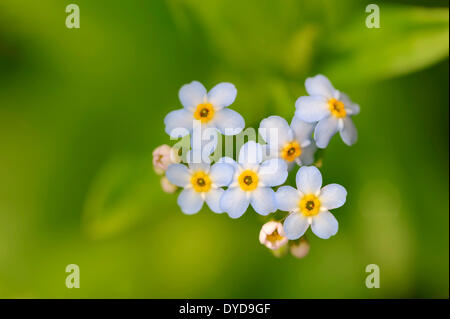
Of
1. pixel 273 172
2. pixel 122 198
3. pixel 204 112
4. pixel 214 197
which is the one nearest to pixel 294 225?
pixel 273 172

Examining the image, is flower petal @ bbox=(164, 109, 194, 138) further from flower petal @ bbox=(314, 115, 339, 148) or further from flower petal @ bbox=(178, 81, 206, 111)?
flower petal @ bbox=(314, 115, 339, 148)

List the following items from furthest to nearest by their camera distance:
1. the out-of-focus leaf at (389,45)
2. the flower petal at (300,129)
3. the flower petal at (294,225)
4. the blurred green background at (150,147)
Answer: the blurred green background at (150,147)
the out-of-focus leaf at (389,45)
the flower petal at (300,129)
the flower petal at (294,225)

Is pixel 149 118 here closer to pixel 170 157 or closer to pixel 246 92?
pixel 246 92

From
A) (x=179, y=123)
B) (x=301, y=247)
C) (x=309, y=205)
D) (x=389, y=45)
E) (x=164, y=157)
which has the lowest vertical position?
(x=301, y=247)

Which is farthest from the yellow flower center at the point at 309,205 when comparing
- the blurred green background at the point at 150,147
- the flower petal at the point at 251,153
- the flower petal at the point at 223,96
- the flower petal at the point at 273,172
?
the blurred green background at the point at 150,147

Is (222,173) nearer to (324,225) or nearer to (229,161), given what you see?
(229,161)

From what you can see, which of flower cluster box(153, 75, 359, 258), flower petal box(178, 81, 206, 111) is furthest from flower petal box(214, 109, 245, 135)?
flower petal box(178, 81, 206, 111)

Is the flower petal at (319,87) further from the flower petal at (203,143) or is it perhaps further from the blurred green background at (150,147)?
the blurred green background at (150,147)
